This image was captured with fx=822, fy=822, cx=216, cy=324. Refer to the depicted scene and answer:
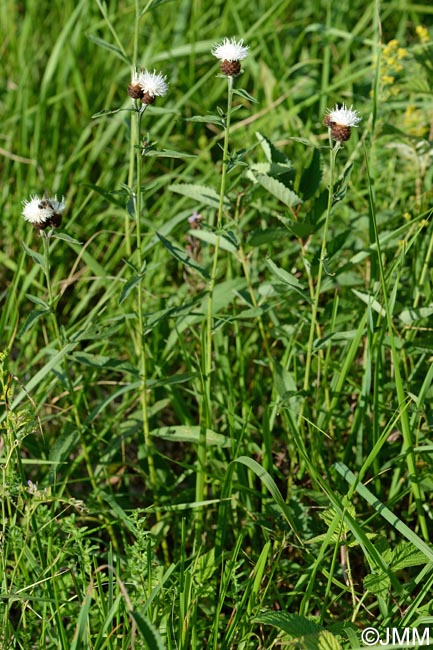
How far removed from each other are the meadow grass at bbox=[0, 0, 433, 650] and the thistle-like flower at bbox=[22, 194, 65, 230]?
3cm

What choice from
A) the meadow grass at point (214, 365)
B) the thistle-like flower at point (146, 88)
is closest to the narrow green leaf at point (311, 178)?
the meadow grass at point (214, 365)

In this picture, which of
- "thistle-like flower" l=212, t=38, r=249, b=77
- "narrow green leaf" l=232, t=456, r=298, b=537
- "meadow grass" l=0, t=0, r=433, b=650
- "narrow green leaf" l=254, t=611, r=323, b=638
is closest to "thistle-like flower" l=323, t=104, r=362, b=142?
"meadow grass" l=0, t=0, r=433, b=650

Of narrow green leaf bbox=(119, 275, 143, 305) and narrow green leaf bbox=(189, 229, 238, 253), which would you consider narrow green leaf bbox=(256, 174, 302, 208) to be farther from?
narrow green leaf bbox=(119, 275, 143, 305)

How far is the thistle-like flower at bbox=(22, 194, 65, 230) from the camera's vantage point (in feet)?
5.32

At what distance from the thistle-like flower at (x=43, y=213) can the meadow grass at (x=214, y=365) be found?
3 cm

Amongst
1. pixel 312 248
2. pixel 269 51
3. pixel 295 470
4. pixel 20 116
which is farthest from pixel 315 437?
pixel 269 51

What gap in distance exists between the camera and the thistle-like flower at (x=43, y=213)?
5.32 ft

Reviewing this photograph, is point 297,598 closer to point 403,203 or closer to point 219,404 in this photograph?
point 219,404

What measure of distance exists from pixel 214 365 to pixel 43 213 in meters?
0.71

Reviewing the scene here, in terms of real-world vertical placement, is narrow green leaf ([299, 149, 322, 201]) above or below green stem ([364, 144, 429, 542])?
above

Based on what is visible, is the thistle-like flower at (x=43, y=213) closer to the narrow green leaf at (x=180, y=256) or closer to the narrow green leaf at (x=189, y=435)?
the narrow green leaf at (x=180, y=256)

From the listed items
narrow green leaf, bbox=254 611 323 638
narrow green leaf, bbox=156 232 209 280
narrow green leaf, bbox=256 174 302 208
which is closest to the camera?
narrow green leaf, bbox=254 611 323 638

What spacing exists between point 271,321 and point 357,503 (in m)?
0.61

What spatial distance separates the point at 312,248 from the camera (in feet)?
7.80
